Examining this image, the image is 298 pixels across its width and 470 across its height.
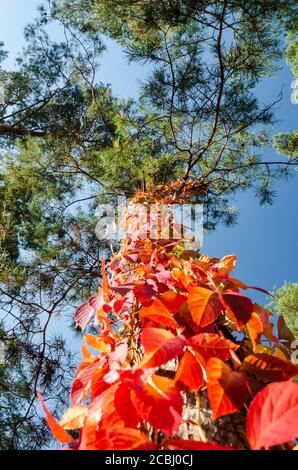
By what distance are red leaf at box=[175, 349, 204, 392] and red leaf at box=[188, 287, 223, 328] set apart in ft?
0.22

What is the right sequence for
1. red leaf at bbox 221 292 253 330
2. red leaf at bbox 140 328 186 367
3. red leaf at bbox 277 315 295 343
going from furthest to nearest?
red leaf at bbox 277 315 295 343
red leaf at bbox 221 292 253 330
red leaf at bbox 140 328 186 367

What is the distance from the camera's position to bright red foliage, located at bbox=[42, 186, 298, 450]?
37 cm

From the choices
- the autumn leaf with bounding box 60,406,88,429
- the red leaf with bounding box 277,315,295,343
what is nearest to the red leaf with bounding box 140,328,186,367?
the autumn leaf with bounding box 60,406,88,429

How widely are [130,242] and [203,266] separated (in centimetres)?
57

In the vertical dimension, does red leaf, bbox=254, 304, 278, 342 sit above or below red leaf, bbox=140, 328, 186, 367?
above

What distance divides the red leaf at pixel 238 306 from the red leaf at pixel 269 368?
6 centimetres

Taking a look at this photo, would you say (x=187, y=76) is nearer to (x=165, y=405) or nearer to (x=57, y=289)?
(x=57, y=289)

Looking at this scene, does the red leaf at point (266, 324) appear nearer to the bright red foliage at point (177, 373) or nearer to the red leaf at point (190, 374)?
the bright red foliage at point (177, 373)

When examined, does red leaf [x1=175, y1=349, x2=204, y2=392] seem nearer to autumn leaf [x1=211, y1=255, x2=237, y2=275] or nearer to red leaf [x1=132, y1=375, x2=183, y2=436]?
red leaf [x1=132, y1=375, x2=183, y2=436]

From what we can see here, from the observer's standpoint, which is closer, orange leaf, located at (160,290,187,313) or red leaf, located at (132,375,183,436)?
red leaf, located at (132,375,183,436)

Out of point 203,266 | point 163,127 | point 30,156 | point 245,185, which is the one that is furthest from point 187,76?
point 203,266

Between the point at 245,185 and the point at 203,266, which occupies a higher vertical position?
the point at 245,185

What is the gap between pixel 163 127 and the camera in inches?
131

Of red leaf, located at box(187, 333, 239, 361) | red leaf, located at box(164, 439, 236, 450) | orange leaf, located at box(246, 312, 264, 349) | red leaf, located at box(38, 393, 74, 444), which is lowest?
red leaf, located at box(164, 439, 236, 450)
